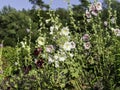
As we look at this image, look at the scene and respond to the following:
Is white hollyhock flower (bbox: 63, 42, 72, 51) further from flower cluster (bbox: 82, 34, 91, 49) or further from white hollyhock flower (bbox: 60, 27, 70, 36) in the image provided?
flower cluster (bbox: 82, 34, 91, 49)

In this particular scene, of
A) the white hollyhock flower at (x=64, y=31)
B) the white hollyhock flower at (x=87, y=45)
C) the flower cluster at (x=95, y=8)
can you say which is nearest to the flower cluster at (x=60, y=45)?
the white hollyhock flower at (x=64, y=31)

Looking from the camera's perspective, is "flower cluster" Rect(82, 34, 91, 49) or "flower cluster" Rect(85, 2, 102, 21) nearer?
"flower cluster" Rect(85, 2, 102, 21)

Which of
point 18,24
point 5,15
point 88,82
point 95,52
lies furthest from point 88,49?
point 5,15

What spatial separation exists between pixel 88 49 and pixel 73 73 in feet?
2.27

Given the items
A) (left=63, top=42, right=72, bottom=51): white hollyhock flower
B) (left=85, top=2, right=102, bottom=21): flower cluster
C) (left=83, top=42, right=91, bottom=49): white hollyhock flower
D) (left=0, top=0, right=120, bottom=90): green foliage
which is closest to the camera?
(left=63, top=42, right=72, bottom=51): white hollyhock flower

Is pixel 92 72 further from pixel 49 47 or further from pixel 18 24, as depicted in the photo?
pixel 18 24

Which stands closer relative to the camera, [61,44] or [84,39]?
[61,44]

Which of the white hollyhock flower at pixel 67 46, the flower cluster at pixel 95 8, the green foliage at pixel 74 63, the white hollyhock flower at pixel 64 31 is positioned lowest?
the green foliage at pixel 74 63

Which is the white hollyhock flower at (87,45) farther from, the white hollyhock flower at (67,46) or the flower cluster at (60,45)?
the white hollyhock flower at (67,46)

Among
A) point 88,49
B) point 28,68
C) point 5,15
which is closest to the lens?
point 88,49

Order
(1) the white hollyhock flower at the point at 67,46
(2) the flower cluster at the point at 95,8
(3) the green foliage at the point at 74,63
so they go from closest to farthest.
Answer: (1) the white hollyhock flower at the point at 67,46 → (3) the green foliage at the point at 74,63 → (2) the flower cluster at the point at 95,8

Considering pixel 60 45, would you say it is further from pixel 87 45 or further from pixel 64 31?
pixel 87 45

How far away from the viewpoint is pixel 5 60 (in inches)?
627

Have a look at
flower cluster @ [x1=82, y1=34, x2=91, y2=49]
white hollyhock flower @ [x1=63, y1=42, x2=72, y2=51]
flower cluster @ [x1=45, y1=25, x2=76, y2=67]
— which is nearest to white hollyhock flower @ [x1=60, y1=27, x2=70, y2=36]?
flower cluster @ [x1=45, y1=25, x2=76, y2=67]
